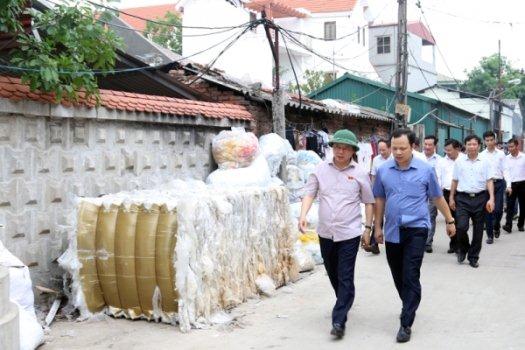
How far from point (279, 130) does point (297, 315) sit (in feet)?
17.6

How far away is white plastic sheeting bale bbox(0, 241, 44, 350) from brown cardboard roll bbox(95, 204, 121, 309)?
0.85 meters

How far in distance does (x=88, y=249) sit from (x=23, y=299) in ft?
3.09

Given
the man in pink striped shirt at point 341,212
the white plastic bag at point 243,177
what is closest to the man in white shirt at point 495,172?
the white plastic bag at point 243,177

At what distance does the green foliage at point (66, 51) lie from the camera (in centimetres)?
573

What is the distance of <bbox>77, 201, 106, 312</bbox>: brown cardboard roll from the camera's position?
5770mm

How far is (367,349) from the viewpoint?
494cm

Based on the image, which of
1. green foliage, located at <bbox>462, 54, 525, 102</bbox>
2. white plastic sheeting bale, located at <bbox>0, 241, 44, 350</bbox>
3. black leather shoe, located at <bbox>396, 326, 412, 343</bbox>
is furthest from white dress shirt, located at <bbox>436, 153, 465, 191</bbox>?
green foliage, located at <bbox>462, 54, 525, 102</bbox>

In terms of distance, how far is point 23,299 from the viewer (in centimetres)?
493

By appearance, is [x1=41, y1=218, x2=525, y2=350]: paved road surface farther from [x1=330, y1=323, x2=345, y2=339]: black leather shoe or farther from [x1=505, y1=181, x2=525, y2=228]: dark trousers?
[x1=505, y1=181, x2=525, y2=228]: dark trousers

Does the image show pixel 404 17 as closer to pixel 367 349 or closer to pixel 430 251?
pixel 430 251

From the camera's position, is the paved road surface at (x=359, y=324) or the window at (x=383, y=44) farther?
the window at (x=383, y=44)

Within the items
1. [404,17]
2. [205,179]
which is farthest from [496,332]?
[404,17]

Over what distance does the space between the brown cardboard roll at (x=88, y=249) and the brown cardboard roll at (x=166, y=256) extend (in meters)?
0.67

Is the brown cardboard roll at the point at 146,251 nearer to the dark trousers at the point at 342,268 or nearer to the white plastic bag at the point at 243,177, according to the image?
the dark trousers at the point at 342,268
